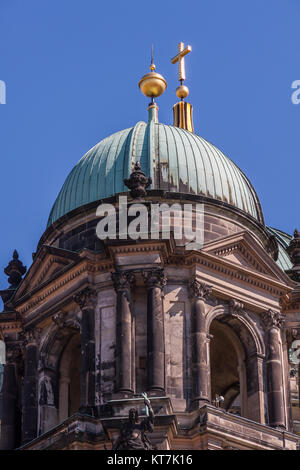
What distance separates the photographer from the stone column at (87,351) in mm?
47969

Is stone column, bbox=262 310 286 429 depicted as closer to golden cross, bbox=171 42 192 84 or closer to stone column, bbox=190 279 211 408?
stone column, bbox=190 279 211 408

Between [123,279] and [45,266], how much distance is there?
449cm

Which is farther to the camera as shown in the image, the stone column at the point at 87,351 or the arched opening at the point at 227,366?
the arched opening at the point at 227,366

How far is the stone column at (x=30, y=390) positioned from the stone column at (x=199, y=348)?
5783 millimetres

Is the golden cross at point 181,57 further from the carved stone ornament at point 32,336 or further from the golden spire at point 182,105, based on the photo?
the carved stone ornament at point 32,336

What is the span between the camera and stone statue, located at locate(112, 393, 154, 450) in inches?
1738

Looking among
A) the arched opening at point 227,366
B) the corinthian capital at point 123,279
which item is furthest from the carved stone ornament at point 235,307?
the corinthian capital at point 123,279

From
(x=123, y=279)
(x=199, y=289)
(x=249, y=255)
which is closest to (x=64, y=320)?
(x=123, y=279)

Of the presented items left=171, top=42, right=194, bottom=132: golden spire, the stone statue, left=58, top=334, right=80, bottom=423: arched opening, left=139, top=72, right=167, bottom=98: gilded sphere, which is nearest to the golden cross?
left=171, top=42, right=194, bottom=132: golden spire

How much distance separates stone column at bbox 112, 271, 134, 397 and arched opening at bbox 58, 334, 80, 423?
3.38 m

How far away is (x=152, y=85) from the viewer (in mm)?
58562

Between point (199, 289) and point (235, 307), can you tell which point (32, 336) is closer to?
point (199, 289)

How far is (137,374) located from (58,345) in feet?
14.5

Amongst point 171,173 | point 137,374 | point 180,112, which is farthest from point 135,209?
point 180,112
